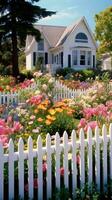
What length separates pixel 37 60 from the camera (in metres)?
48.8

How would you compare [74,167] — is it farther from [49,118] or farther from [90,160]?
[49,118]

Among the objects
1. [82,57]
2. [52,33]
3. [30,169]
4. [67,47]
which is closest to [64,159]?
[30,169]

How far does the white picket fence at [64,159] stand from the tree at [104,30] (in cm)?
4118

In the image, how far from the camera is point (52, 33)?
1966 inches

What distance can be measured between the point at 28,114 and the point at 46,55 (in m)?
41.3

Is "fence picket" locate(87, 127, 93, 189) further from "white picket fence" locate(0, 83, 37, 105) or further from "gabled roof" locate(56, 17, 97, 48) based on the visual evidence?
"gabled roof" locate(56, 17, 97, 48)

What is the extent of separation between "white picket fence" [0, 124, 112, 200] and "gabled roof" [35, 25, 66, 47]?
43.6m

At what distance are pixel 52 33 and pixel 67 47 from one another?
3.73 metres

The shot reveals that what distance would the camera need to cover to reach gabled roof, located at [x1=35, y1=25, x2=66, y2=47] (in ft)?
163

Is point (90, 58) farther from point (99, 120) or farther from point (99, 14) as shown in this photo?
point (99, 120)

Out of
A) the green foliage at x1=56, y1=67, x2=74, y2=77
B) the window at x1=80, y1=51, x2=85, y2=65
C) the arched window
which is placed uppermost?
the arched window

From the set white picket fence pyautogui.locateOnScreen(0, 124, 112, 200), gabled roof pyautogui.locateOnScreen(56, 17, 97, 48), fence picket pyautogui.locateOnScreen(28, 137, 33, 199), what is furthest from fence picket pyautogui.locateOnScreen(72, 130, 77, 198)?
gabled roof pyautogui.locateOnScreen(56, 17, 97, 48)

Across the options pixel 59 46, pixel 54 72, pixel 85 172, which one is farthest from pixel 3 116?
pixel 59 46

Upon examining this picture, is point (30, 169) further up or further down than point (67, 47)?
further down
